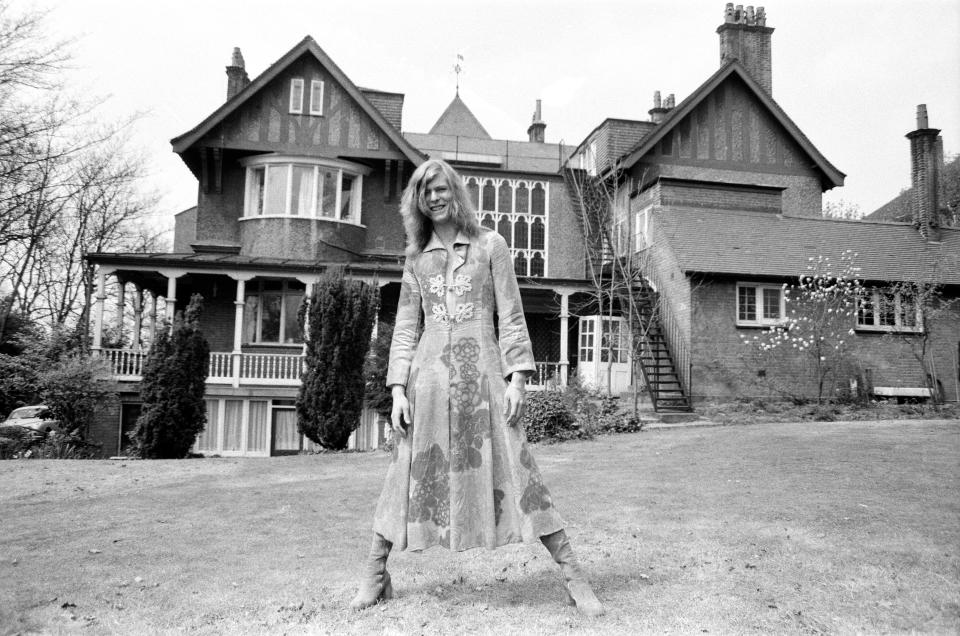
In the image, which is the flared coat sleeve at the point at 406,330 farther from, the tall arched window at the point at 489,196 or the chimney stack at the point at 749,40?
the chimney stack at the point at 749,40

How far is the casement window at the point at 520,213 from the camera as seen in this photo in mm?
24844

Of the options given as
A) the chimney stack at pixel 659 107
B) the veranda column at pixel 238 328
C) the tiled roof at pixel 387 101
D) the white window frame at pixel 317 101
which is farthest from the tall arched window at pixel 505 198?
the veranda column at pixel 238 328

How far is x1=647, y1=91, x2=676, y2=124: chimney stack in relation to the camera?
28.9 meters

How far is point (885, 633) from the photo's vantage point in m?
3.76

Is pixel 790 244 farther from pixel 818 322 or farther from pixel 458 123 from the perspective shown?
pixel 458 123

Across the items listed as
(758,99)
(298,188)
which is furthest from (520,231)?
(758,99)

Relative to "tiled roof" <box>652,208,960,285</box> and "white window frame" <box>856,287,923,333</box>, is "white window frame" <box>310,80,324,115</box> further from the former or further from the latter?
"white window frame" <box>856,287,923,333</box>

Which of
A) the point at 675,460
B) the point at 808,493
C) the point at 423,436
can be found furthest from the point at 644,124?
the point at 423,436

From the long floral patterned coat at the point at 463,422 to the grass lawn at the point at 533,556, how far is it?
0.49 m

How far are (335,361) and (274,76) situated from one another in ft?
36.2

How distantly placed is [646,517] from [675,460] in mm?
4259

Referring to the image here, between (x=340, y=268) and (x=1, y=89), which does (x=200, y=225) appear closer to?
(x=1, y=89)

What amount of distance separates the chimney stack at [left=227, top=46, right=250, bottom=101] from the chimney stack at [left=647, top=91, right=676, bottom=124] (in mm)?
14988

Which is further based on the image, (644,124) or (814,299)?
(644,124)
